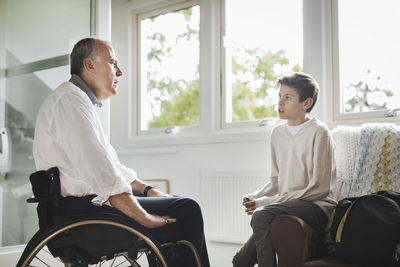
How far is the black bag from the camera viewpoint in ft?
5.50

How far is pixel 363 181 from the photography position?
222cm

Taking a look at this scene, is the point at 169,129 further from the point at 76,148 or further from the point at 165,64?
the point at 76,148

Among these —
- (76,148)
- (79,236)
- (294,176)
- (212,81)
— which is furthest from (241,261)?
(212,81)

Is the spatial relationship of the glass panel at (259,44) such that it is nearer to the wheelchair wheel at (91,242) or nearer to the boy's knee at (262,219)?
the boy's knee at (262,219)

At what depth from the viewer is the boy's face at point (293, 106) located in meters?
2.43

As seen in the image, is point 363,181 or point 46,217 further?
point 363,181

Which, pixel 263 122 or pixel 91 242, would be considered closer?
pixel 91 242

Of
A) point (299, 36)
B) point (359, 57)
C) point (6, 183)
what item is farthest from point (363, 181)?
point (6, 183)

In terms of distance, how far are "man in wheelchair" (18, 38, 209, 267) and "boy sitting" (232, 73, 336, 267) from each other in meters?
0.45

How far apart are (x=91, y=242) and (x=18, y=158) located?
1394mm

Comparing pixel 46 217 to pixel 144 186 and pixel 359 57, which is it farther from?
pixel 359 57

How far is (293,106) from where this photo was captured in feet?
7.96

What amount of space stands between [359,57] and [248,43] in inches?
35.0

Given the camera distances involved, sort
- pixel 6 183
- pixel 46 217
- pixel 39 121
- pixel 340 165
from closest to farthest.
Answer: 1. pixel 46 217
2. pixel 39 121
3. pixel 340 165
4. pixel 6 183
